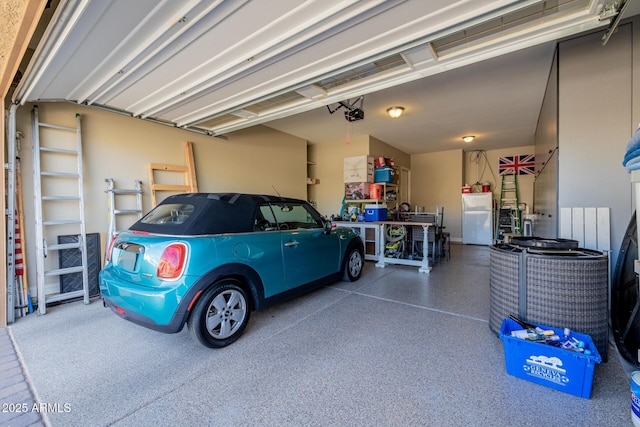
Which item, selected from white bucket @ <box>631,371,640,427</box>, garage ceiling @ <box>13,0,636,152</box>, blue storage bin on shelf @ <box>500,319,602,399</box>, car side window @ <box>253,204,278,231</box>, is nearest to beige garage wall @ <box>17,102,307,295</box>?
garage ceiling @ <box>13,0,636,152</box>

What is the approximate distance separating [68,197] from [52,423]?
277 centimetres

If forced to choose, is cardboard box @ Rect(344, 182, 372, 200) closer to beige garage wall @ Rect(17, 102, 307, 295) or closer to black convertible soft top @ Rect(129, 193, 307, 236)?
beige garage wall @ Rect(17, 102, 307, 295)

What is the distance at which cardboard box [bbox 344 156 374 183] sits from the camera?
628cm

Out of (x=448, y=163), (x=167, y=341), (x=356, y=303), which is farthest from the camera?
(x=448, y=163)

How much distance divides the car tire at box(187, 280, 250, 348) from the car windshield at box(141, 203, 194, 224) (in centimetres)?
71

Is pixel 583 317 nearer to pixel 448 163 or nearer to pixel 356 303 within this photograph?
pixel 356 303

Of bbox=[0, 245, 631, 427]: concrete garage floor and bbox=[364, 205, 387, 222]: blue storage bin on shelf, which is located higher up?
bbox=[364, 205, 387, 222]: blue storage bin on shelf

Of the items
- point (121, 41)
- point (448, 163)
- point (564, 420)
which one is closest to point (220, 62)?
point (121, 41)

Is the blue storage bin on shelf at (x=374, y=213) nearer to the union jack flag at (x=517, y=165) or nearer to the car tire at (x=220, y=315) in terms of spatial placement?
the car tire at (x=220, y=315)

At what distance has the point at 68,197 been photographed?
326 centimetres

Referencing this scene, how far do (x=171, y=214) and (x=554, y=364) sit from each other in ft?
10.5

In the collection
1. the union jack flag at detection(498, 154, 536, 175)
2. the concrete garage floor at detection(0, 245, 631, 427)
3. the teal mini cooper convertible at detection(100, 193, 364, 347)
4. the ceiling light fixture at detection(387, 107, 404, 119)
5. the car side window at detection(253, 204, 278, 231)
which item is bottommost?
the concrete garage floor at detection(0, 245, 631, 427)

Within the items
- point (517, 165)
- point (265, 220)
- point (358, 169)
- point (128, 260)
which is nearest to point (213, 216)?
point (265, 220)

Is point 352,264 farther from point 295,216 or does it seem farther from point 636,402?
point 636,402
